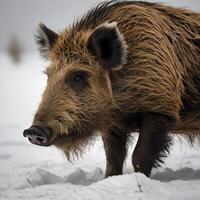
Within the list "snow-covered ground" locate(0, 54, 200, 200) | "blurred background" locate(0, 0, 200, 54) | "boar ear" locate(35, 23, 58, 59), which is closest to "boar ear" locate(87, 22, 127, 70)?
"boar ear" locate(35, 23, 58, 59)

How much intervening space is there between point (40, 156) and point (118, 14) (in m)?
3.31

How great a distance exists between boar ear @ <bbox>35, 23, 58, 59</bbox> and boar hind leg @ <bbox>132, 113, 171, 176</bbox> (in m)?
1.51

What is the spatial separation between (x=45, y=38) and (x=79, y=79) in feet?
3.16

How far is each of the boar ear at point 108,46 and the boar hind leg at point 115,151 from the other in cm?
113

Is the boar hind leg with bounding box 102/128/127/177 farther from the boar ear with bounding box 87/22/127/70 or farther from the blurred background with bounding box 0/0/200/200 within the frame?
the boar ear with bounding box 87/22/127/70

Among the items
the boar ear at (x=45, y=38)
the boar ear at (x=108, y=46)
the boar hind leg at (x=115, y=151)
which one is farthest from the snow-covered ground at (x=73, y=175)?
the boar ear at (x=45, y=38)

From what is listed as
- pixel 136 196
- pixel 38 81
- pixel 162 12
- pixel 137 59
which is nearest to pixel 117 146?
pixel 137 59

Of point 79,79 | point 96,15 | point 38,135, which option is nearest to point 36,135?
point 38,135

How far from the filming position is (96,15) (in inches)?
245

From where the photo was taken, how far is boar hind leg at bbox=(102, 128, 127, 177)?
6531 millimetres

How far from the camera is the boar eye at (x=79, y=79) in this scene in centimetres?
573

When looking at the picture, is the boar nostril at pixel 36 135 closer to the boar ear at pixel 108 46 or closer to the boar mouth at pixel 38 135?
the boar mouth at pixel 38 135

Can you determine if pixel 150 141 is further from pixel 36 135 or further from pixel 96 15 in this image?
pixel 96 15

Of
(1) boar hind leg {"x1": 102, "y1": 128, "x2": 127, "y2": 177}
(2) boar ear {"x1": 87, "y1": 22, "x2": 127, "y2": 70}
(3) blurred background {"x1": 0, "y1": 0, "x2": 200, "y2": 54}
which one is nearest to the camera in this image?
(2) boar ear {"x1": 87, "y1": 22, "x2": 127, "y2": 70}
